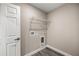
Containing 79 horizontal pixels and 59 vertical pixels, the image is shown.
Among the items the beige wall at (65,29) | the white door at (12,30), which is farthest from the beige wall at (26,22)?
the beige wall at (65,29)

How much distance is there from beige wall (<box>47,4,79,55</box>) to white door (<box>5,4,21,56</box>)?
47 centimetres

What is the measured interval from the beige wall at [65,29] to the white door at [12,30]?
1.53 feet

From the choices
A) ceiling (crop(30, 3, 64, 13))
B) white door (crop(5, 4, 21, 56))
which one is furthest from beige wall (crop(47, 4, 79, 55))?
white door (crop(5, 4, 21, 56))

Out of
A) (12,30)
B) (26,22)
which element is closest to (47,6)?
(26,22)

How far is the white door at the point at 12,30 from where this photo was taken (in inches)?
61.7

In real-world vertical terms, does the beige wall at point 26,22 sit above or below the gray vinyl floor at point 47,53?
above

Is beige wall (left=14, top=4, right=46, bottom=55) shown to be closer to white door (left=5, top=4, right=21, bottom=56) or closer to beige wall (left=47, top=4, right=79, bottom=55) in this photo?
white door (left=5, top=4, right=21, bottom=56)

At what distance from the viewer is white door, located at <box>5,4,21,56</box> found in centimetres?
157

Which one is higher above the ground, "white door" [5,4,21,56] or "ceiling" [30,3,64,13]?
"ceiling" [30,3,64,13]

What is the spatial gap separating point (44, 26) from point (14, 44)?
0.52 meters

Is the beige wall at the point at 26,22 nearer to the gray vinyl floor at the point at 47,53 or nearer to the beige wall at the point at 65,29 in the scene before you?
the gray vinyl floor at the point at 47,53

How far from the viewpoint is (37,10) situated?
64.9 inches

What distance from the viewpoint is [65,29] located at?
1.63 metres

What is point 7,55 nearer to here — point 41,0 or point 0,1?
point 0,1
